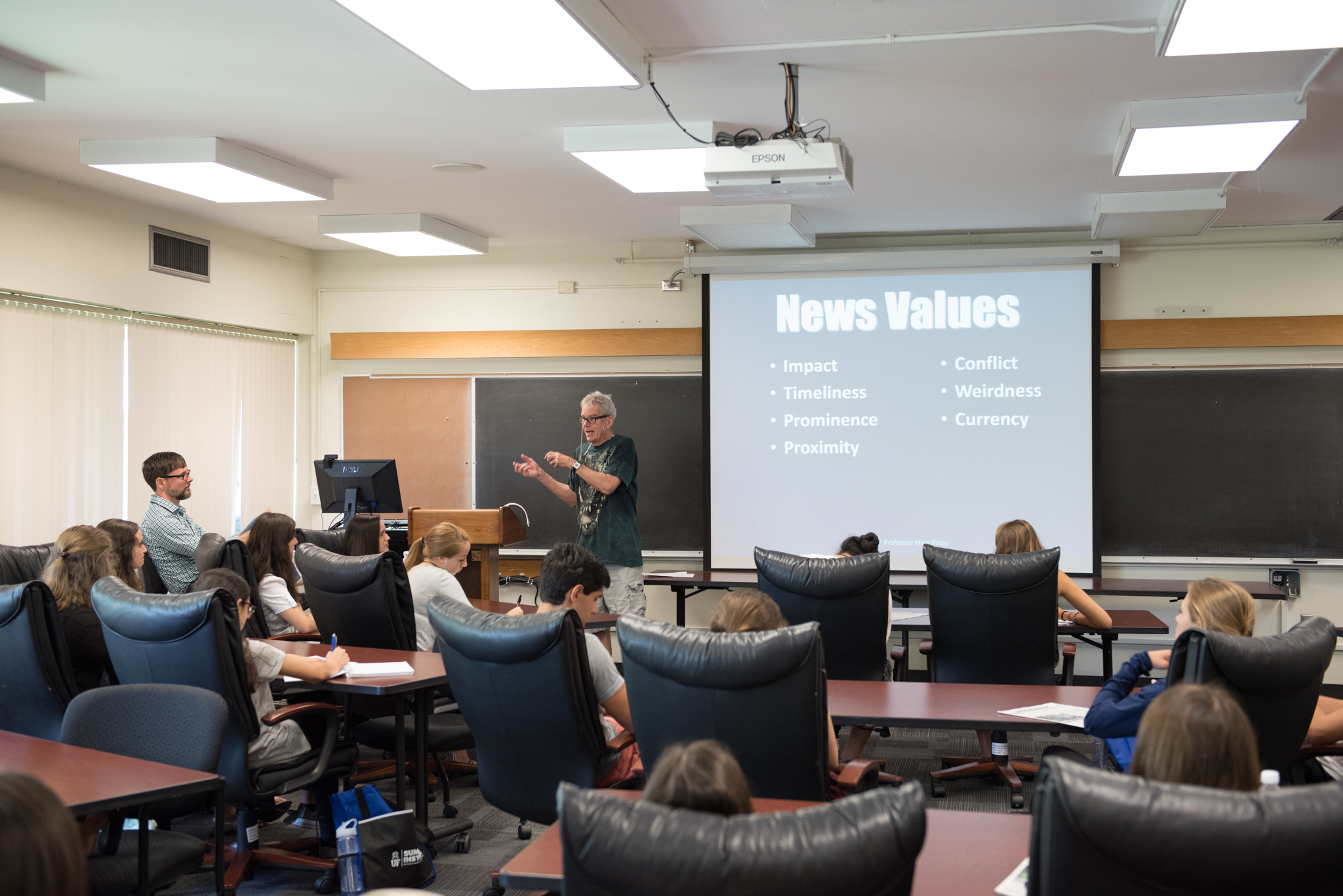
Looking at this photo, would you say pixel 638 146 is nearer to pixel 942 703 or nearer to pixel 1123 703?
pixel 942 703

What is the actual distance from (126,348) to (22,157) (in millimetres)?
1333

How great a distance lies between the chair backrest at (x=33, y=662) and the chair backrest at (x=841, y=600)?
99.2 inches

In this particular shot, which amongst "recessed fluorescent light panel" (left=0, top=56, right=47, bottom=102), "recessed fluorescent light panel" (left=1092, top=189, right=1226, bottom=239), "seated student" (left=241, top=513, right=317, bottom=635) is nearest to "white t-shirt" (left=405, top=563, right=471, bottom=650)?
"seated student" (left=241, top=513, right=317, bottom=635)

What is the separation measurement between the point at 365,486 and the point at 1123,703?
492 centimetres

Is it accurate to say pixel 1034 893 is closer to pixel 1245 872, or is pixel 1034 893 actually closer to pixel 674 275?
pixel 1245 872

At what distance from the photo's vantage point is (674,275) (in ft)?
24.1

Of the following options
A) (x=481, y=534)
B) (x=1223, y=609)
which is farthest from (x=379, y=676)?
(x=481, y=534)

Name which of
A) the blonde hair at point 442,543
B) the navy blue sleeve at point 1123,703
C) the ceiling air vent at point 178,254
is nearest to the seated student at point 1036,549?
the navy blue sleeve at point 1123,703

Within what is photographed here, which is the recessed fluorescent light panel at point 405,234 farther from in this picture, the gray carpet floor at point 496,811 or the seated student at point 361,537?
the gray carpet floor at point 496,811

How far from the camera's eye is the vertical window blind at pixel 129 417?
18.2 feet

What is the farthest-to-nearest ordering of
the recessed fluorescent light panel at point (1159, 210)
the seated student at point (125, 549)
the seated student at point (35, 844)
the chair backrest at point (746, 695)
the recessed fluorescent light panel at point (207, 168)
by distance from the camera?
the recessed fluorescent light panel at point (1159, 210) → the recessed fluorescent light panel at point (207, 168) → the seated student at point (125, 549) → the chair backrest at point (746, 695) → the seated student at point (35, 844)

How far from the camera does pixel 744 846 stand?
131 cm

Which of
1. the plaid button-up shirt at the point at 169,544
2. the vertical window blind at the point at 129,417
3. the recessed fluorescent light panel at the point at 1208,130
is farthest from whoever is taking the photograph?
the vertical window blind at the point at 129,417

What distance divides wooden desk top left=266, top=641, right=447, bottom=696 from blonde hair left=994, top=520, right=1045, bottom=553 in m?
2.41
